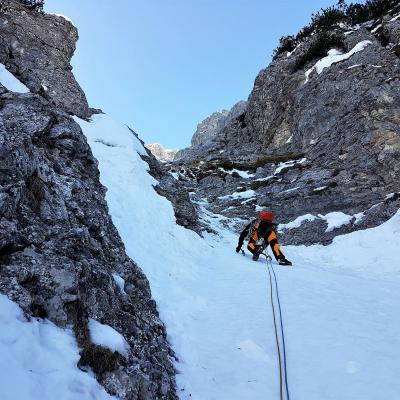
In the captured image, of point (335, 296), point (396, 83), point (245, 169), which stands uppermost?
point (396, 83)

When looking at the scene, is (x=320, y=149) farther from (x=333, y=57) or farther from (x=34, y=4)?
(x=34, y=4)

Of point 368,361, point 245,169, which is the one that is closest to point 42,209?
point 368,361

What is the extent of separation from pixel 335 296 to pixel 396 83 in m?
23.7

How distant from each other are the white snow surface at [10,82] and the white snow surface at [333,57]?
2710cm

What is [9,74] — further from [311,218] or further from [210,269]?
[311,218]

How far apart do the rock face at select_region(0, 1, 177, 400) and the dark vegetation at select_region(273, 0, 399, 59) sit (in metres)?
34.7

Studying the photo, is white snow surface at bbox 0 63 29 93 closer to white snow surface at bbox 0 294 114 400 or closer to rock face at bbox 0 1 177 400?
rock face at bbox 0 1 177 400

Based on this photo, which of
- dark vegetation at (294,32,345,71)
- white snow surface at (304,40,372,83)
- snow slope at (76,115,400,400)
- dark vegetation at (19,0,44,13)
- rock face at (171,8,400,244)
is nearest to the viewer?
snow slope at (76,115,400,400)

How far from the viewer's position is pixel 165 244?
12219 mm

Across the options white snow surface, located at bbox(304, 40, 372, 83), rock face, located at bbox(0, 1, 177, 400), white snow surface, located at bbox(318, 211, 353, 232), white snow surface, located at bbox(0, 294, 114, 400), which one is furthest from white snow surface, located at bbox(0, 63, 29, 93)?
white snow surface, located at bbox(304, 40, 372, 83)

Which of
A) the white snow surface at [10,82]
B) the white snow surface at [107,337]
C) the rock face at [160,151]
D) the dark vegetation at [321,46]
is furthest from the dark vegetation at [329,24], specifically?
the rock face at [160,151]

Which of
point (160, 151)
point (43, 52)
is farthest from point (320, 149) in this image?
point (160, 151)

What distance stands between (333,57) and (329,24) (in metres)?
12.0

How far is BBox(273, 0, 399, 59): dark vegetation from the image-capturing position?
37.8 metres
